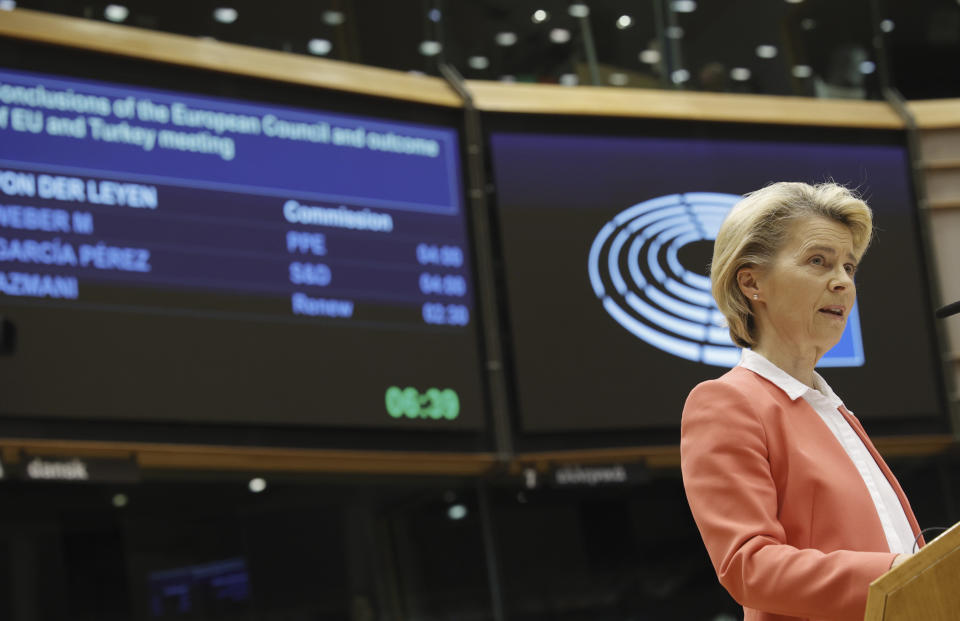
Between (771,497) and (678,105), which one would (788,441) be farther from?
(678,105)

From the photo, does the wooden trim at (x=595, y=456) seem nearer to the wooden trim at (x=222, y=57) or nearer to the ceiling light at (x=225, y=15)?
the wooden trim at (x=222, y=57)

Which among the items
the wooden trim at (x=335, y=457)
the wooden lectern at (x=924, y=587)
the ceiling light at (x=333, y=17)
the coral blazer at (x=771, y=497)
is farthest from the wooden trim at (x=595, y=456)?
the wooden lectern at (x=924, y=587)

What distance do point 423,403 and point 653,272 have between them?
158 cm

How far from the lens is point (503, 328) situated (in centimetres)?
671

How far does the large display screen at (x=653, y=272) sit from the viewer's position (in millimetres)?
6723

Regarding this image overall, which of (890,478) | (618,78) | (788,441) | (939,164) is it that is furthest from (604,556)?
(788,441)

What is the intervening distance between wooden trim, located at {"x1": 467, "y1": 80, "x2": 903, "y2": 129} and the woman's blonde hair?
527 centimetres

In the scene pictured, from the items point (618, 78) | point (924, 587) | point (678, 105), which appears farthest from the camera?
point (618, 78)

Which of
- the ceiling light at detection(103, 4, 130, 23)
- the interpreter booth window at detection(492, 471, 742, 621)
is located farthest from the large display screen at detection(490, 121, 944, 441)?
the ceiling light at detection(103, 4, 130, 23)

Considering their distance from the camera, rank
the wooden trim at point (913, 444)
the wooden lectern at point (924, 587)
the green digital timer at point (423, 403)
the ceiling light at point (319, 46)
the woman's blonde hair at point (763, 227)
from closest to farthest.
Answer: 1. the wooden lectern at point (924, 587)
2. the woman's blonde hair at point (763, 227)
3. the green digital timer at point (423, 403)
4. the ceiling light at point (319, 46)
5. the wooden trim at point (913, 444)

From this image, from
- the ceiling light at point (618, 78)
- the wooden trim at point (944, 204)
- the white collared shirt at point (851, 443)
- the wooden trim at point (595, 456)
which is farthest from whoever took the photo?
the wooden trim at point (944, 204)

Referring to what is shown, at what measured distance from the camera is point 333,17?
22.8ft

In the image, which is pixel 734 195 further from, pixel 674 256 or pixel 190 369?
pixel 190 369

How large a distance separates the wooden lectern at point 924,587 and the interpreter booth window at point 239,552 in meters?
5.10
